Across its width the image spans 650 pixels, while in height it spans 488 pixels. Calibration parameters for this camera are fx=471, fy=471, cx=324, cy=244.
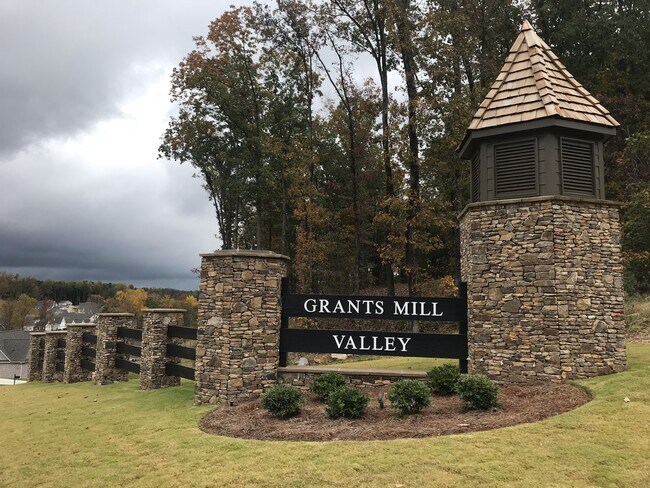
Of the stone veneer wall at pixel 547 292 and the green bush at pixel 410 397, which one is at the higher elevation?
the stone veneer wall at pixel 547 292

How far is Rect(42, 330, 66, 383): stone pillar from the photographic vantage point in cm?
2212

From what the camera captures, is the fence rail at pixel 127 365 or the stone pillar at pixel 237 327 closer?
the stone pillar at pixel 237 327

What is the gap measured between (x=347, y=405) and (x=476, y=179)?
7.23 metres

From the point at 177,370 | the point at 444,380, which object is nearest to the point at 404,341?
the point at 444,380

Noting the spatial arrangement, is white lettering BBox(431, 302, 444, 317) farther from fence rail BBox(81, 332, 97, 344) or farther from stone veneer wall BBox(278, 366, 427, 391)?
fence rail BBox(81, 332, 97, 344)

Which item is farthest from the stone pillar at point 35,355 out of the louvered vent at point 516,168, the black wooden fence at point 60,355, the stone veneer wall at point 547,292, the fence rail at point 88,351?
the louvered vent at point 516,168

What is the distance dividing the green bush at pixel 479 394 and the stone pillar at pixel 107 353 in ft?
45.9

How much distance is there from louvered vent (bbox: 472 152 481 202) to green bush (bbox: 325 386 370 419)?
6.14 metres

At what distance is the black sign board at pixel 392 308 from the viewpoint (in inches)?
467

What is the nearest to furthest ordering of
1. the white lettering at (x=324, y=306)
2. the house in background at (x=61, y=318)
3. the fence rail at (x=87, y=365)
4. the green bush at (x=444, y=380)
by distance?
the green bush at (x=444, y=380)
the white lettering at (x=324, y=306)
the fence rail at (x=87, y=365)
the house in background at (x=61, y=318)

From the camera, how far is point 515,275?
36.8 ft

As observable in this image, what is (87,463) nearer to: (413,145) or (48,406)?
(48,406)

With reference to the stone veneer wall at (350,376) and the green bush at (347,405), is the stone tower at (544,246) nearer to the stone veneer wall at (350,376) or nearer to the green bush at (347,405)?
the stone veneer wall at (350,376)

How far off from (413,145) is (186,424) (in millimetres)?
16935
